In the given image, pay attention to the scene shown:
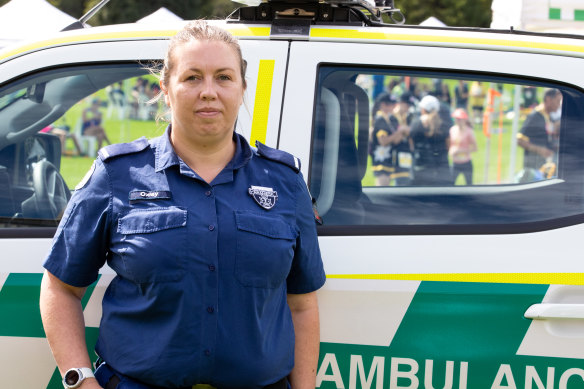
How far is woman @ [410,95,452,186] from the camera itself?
224 centimetres

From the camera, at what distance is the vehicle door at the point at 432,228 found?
78.9 inches

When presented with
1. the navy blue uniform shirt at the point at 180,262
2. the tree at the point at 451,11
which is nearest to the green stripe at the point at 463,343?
the navy blue uniform shirt at the point at 180,262

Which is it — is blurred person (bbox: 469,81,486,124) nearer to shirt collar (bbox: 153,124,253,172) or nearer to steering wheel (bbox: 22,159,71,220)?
shirt collar (bbox: 153,124,253,172)

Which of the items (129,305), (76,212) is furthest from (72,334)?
(76,212)

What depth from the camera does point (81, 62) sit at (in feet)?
7.43

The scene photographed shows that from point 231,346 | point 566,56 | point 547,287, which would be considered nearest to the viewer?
point 231,346

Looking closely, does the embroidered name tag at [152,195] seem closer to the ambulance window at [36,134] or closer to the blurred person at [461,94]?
the ambulance window at [36,134]

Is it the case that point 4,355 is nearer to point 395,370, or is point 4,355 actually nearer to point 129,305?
point 129,305

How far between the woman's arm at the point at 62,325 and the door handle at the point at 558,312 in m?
1.13

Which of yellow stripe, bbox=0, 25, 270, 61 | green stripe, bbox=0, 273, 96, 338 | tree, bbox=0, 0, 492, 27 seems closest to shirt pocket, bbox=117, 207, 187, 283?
green stripe, bbox=0, 273, 96, 338

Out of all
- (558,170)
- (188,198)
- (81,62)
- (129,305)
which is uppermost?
(81,62)

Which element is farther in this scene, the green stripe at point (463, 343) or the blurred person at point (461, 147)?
the blurred person at point (461, 147)

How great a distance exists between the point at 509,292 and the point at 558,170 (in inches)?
16.4

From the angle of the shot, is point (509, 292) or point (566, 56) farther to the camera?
point (566, 56)
